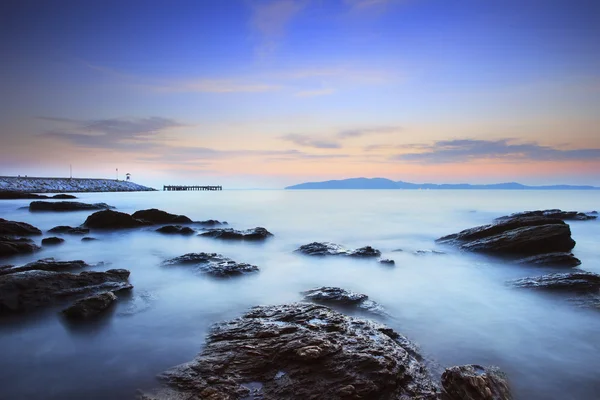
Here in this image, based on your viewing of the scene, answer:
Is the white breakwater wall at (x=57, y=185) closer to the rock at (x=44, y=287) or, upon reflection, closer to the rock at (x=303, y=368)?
the rock at (x=44, y=287)

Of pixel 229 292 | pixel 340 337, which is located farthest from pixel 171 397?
pixel 229 292

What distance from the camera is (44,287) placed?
→ 7.19 metres

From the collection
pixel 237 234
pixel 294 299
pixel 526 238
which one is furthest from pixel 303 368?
pixel 237 234

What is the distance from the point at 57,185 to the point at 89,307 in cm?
9954

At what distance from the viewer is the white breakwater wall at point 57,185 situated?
72938 mm

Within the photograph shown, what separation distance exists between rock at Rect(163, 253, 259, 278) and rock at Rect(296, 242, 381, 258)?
3.46 meters

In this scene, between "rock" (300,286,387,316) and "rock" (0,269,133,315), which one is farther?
"rock" (300,286,387,316)

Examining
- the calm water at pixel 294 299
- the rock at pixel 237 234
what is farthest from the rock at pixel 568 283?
the rock at pixel 237 234

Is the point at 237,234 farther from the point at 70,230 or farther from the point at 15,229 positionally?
the point at 15,229

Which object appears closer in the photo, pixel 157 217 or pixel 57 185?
pixel 157 217

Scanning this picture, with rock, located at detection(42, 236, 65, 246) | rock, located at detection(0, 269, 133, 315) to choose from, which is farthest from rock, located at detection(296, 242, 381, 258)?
rock, located at detection(42, 236, 65, 246)

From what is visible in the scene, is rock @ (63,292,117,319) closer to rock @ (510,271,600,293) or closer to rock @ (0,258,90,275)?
rock @ (0,258,90,275)

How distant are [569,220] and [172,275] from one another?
3235 centimetres

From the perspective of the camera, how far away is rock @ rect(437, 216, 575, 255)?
508 inches
